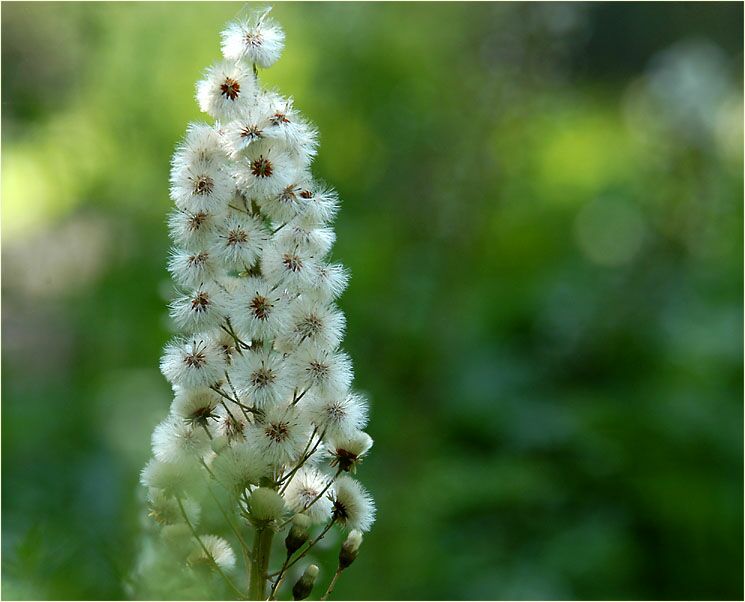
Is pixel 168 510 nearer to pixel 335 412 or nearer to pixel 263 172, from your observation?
pixel 335 412

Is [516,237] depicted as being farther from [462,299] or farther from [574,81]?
[574,81]

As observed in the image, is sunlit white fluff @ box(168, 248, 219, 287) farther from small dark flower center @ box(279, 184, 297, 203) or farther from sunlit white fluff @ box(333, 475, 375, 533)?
sunlit white fluff @ box(333, 475, 375, 533)

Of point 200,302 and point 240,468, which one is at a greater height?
point 200,302

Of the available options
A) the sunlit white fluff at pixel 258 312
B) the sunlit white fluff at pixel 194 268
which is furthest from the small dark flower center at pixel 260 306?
the sunlit white fluff at pixel 194 268

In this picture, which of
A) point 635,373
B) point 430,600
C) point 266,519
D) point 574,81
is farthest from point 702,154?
point 266,519

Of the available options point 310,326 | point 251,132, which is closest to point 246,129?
point 251,132

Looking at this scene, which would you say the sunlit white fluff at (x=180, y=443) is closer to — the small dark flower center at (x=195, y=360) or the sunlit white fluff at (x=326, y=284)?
the small dark flower center at (x=195, y=360)

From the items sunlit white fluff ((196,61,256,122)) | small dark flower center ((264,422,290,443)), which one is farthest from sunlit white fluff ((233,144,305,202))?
small dark flower center ((264,422,290,443))
